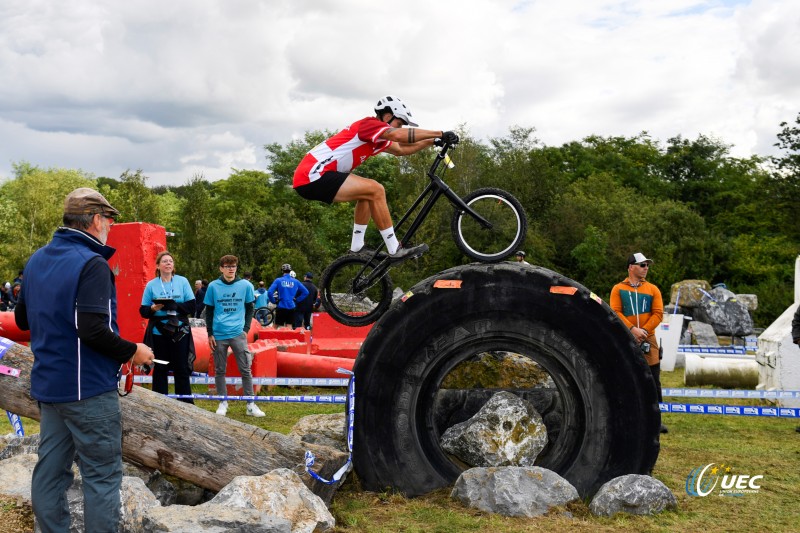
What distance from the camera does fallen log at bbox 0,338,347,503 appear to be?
555 cm

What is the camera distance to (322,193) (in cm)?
671

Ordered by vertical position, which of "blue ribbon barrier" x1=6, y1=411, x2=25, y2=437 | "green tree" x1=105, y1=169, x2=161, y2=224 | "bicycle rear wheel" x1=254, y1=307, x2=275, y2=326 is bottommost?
"blue ribbon barrier" x1=6, y1=411, x2=25, y2=437

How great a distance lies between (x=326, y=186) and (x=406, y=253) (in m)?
0.96

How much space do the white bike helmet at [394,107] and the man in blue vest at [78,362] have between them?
3.19m

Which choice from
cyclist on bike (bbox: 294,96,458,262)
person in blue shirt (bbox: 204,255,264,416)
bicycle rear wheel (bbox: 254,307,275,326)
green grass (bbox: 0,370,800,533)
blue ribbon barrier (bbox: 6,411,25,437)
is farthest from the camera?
bicycle rear wheel (bbox: 254,307,275,326)

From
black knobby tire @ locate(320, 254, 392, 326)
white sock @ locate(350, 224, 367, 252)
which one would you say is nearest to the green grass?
black knobby tire @ locate(320, 254, 392, 326)

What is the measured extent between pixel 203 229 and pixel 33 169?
49.5 metres

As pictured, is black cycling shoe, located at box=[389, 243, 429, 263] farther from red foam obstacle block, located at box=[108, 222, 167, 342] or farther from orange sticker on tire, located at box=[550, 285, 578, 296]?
red foam obstacle block, located at box=[108, 222, 167, 342]

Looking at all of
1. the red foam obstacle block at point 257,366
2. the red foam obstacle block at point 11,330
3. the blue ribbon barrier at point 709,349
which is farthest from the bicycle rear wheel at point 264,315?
the blue ribbon barrier at point 709,349

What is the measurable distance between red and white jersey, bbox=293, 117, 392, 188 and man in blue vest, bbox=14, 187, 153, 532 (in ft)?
8.80

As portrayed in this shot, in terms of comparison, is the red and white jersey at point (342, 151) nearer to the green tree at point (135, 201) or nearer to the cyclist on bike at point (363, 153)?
the cyclist on bike at point (363, 153)

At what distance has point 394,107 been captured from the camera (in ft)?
22.1

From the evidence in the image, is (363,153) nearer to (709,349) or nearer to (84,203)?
(84,203)

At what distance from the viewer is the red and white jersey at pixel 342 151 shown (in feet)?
21.8
